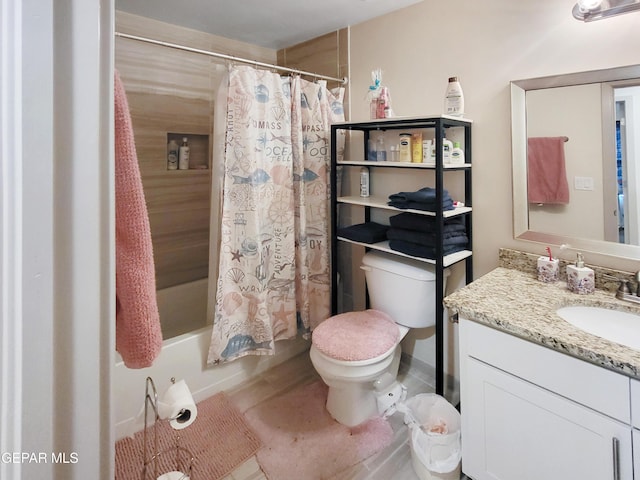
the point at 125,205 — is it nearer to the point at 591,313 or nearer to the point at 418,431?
the point at 418,431

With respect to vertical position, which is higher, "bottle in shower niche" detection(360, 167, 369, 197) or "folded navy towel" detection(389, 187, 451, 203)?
"bottle in shower niche" detection(360, 167, 369, 197)

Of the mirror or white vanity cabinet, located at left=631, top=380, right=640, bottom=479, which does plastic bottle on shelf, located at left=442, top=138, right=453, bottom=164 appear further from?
white vanity cabinet, located at left=631, top=380, right=640, bottom=479

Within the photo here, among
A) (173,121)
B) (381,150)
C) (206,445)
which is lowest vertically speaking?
(206,445)

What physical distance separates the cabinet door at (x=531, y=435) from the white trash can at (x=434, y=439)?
0.27ft

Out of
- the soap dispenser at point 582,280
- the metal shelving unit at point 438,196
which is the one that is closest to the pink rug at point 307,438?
the metal shelving unit at point 438,196

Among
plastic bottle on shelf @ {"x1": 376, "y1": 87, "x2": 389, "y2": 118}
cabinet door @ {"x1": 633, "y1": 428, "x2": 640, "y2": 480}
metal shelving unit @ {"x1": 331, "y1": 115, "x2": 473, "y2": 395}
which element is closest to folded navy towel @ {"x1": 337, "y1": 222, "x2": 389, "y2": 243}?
metal shelving unit @ {"x1": 331, "y1": 115, "x2": 473, "y2": 395}

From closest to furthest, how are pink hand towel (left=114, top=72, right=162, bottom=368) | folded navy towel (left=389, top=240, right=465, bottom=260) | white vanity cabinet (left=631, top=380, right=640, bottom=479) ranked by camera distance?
1. pink hand towel (left=114, top=72, right=162, bottom=368)
2. white vanity cabinet (left=631, top=380, right=640, bottom=479)
3. folded navy towel (left=389, top=240, right=465, bottom=260)

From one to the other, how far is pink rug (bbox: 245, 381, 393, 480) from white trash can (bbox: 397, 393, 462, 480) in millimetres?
215

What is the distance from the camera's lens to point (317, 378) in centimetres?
217

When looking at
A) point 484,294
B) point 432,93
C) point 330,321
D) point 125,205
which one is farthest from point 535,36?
point 125,205

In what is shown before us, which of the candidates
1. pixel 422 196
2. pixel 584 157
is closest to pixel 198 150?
pixel 422 196

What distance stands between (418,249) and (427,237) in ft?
0.26

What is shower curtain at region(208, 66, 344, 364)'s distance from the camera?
6.15 feet

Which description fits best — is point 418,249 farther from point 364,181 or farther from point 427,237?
point 364,181
